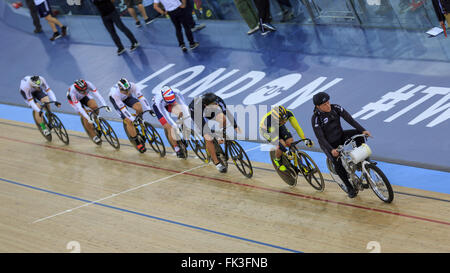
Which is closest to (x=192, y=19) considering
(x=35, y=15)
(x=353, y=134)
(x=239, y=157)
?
(x=35, y=15)

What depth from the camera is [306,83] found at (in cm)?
984

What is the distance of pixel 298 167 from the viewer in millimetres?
6734

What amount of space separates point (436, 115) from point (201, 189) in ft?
10.7

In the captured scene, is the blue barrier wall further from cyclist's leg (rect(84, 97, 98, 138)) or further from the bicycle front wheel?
cyclist's leg (rect(84, 97, 98, 138))

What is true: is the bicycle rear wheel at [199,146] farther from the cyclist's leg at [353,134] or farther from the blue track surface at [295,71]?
the cyclist's leg at [353,134]

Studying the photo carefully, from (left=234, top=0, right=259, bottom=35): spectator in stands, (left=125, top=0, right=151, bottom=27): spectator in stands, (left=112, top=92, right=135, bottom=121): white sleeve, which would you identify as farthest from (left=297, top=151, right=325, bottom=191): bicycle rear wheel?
(left=125, top=0, right=151, bottom=27): spectator in stands

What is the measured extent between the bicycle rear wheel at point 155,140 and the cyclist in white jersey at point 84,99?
2.19 ft

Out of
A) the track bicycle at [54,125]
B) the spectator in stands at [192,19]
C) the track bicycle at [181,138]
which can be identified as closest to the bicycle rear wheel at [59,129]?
the track bicycle at [54,125]

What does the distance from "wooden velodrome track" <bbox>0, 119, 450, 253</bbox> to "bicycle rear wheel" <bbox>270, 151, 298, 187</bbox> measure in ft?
0.35

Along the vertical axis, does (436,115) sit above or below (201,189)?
below
